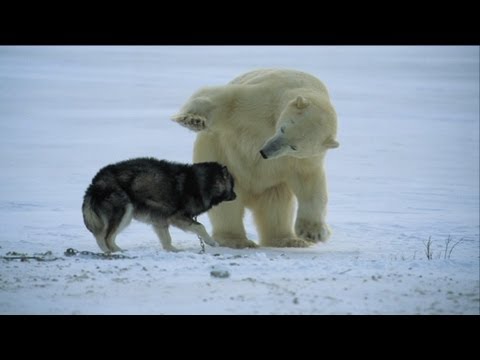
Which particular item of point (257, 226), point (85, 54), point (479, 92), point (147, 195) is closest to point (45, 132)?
point (257, 226)

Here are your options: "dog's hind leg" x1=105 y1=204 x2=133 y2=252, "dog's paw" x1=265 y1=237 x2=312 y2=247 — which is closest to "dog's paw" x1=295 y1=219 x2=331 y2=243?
"dog's paw" x1=265 y1=237 x2=312 y2=247

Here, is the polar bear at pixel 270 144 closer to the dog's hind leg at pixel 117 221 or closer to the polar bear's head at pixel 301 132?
the polar bear's head at pixel 301 132

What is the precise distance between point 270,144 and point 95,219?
1720mm

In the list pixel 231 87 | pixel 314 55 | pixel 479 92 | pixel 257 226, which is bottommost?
pixel 257 226

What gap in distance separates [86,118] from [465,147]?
7974 millimetres

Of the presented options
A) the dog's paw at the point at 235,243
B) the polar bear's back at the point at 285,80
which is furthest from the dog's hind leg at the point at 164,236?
the polar bear's back at the point at 285,80

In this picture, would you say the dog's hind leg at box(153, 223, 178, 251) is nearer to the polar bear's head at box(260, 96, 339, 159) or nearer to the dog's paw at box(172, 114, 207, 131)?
the dog's paw at box(172, 114, 207, 131)

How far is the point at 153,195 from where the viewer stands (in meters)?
7.33

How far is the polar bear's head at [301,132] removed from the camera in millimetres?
7406

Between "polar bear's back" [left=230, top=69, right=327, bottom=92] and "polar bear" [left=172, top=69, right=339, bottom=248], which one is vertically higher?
"polar bear's back" [left=230, top=69, right=327, bottom=92]

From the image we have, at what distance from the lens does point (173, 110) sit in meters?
18.4

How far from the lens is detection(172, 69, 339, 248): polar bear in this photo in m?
7.47

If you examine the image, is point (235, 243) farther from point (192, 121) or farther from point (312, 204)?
point (192, 121)

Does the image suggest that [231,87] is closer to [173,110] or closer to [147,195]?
[147,195]
